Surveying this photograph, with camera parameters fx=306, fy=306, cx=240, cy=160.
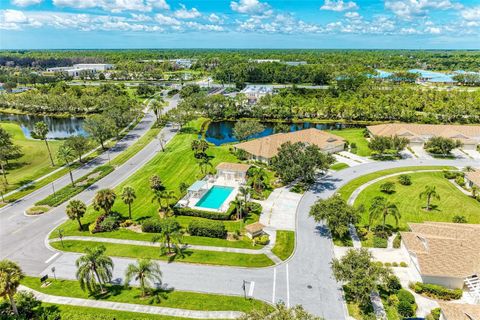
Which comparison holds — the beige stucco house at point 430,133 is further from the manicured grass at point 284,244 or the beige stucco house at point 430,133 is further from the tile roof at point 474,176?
the manicured grass at point 284,244

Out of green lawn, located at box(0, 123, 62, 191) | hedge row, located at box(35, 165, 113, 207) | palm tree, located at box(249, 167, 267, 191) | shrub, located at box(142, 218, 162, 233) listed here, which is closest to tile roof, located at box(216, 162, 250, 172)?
palm tree, located at box(249, 167, 267, 191)

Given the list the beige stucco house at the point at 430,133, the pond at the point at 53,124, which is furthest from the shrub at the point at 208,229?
the pond at the point at 53,124

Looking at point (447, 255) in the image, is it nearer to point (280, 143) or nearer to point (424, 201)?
point (424, 201)

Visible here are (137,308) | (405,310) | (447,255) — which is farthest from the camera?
(447,255)

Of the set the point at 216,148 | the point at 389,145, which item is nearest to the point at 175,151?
the point at 216,148

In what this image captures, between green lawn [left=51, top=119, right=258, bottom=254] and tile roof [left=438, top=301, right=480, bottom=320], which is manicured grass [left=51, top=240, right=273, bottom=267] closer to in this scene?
green lawn [left=51, top=119, right=258, bottom=254]

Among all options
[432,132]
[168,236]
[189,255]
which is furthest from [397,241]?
[432,132]

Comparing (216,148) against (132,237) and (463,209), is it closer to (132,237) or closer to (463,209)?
(132,237)
